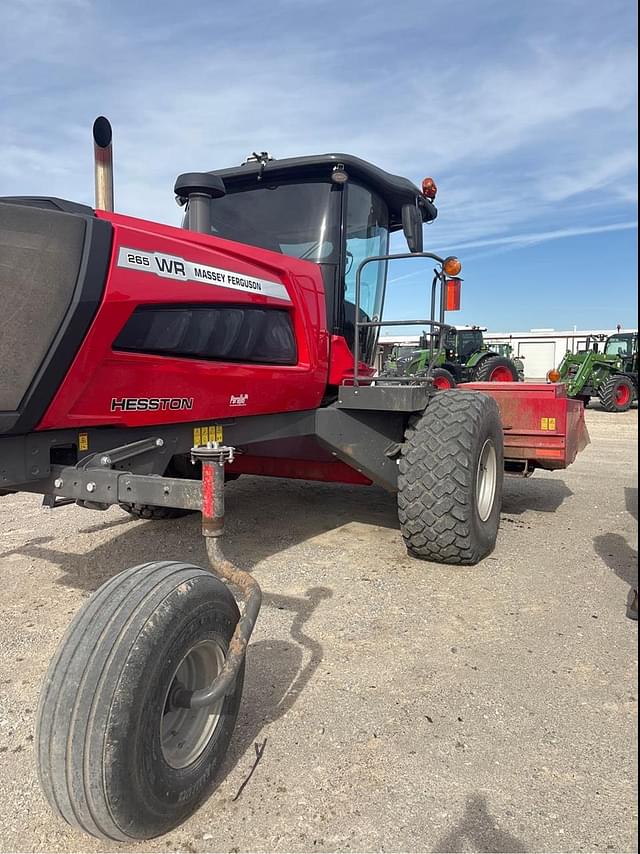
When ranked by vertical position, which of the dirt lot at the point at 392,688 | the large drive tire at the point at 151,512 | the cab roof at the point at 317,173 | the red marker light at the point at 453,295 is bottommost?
the dirt lot at the point at 392,688

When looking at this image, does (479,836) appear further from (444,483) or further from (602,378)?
(602,378)

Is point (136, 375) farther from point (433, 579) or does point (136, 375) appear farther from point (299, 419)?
point (433, 579)

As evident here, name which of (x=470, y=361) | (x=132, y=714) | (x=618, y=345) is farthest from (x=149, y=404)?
(x=618, y=345)

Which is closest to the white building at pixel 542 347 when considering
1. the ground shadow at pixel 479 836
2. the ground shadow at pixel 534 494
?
the ground shadow at pixel 534 494

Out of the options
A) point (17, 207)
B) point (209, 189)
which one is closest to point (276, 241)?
point (209, 189)

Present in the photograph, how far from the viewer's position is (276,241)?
411 cm

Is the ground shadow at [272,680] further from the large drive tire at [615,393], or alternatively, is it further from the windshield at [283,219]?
the large drive tire at [615,393]

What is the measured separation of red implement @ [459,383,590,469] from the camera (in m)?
4.93

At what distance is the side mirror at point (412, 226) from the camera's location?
4.36 m

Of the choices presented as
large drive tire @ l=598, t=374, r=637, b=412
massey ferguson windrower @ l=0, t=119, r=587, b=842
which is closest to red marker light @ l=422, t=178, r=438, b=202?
massey ferguson windrower @ l=0, t=119, r=587, b=842

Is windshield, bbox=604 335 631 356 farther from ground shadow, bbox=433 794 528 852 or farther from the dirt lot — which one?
ground shadow, bbox=433 794 528 852

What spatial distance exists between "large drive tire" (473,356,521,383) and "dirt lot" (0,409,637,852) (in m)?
11.7

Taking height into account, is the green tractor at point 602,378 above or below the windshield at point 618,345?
below

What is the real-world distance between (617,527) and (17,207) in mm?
4654
